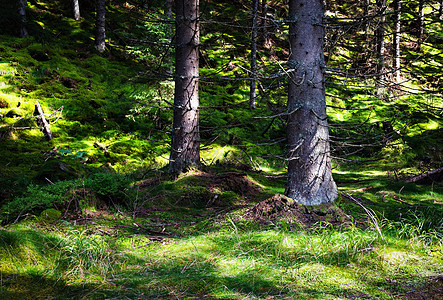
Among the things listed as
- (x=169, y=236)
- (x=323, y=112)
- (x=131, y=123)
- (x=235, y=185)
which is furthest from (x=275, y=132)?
(x=169, y=236)

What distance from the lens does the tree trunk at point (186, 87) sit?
645cm

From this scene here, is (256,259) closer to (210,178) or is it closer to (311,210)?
→ (311,210)

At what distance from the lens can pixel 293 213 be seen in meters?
4.05

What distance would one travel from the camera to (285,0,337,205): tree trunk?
14.3 feet

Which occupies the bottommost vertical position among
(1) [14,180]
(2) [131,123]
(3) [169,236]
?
(3) [169,236]

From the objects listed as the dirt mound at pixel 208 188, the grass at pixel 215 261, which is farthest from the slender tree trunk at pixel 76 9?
the grass at pixel 215 261

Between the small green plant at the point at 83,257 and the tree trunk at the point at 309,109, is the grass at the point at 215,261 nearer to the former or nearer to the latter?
the small green plant at the point at 83,257

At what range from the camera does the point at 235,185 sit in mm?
6406

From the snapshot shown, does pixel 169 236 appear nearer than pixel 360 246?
No

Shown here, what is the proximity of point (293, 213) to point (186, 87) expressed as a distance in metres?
3.70

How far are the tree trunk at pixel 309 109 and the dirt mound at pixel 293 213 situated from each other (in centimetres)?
18

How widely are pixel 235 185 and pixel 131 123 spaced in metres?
6.48

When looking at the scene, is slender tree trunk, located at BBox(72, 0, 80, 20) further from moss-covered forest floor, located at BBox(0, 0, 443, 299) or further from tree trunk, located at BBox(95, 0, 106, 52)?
moss-covered forest floor, located at BBox(0, 0, 443, 299)

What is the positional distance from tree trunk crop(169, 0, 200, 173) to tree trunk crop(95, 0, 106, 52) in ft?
37.0
